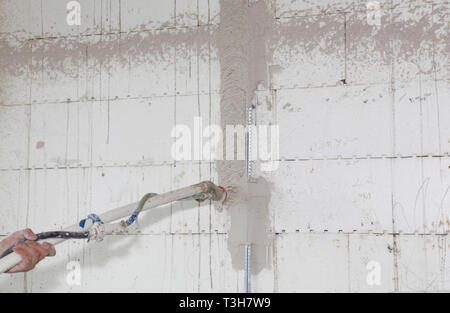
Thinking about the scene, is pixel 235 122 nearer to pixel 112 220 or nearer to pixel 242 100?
pixel 242 100

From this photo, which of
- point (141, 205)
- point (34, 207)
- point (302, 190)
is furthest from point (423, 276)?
point (34, 207)

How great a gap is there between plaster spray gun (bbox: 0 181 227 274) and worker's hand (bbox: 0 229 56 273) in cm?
2

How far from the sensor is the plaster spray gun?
62.2 inches

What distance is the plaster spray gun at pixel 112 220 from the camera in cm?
158

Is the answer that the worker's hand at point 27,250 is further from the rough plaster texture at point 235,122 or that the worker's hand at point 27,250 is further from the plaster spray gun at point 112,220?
the rough plaster texture at point 235,122

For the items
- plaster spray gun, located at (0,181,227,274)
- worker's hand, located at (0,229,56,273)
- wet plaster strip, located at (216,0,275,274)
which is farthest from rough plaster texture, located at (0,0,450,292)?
worker's hand, located at (0,229,56,273)

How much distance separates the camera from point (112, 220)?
1983mm

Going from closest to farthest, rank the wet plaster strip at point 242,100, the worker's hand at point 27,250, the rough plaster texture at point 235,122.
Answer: the worker's hand at point 27,250 < the rough plaster texture at point 235,122 < the wet plaster strip at point 242,100

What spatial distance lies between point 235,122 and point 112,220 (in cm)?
74

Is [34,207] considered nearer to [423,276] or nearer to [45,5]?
[45,5]

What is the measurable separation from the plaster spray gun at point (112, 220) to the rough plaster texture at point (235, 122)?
7.1 inches

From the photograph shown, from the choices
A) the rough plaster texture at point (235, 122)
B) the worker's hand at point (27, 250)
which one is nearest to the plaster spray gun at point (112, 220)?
the worker's hand at point (27, 250)

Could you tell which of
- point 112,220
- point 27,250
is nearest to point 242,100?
point 112,220

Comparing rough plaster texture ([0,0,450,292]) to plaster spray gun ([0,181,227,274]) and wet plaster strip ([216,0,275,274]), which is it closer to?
wet plaster strip ([216,0,275,274])
